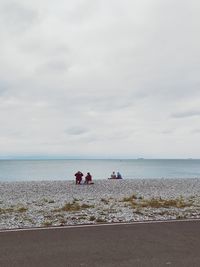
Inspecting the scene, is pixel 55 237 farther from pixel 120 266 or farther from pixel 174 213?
pixel 174 213

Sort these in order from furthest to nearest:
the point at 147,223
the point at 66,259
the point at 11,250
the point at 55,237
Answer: the point at 147,223 → the point at 55,237 → the point at 11,250 → the point at 66,259

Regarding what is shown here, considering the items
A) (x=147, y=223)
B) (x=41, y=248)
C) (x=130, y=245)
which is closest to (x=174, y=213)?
(x=147, y=223)

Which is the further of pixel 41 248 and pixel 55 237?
pixel 55 237

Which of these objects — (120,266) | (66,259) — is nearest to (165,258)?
(120,266)

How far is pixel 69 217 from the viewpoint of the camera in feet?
37.1

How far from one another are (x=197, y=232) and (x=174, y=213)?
348 cm

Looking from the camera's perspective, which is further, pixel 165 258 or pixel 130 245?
pixel 130 245

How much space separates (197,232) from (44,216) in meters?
5.08

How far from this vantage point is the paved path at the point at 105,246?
6391 mm

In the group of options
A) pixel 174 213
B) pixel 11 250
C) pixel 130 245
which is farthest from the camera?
pixel 174 213

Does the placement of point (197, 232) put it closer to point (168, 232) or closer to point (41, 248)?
point (168, 232)

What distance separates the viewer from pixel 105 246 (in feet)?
24.4

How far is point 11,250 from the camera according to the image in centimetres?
708

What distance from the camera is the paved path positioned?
6.39 m
